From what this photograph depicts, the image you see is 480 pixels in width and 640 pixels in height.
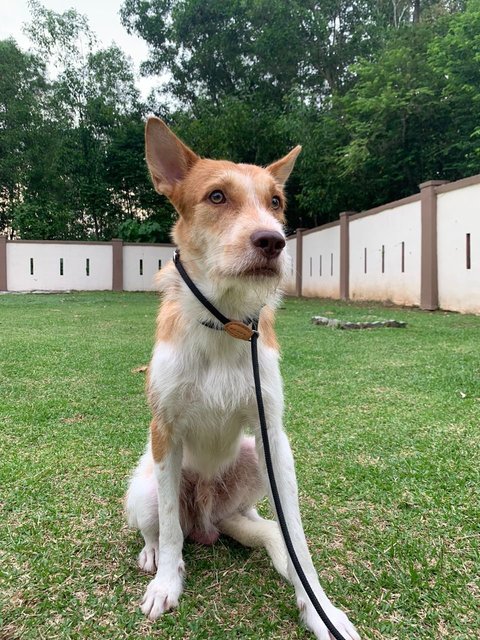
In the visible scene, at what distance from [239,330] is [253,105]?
20.5 metres

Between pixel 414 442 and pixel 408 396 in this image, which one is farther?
pixel 408 396

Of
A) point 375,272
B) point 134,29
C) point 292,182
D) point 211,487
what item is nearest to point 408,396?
point 211,487

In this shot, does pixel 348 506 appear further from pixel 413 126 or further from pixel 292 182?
pixel 292 182

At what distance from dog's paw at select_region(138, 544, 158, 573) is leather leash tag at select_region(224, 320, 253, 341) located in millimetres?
888

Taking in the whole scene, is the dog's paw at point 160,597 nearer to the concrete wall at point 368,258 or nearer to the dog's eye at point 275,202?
the concrete wall at point 368,258

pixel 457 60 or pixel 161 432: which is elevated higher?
pixel 457 60

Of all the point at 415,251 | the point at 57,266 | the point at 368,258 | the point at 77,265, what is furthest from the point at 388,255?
the point at 57,266

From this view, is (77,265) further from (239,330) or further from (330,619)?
(330,619)

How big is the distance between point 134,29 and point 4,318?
2301 cm

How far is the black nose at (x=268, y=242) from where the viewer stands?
1.68 m

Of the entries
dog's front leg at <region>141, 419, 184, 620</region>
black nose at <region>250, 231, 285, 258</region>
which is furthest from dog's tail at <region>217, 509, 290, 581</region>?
black nose at <region>250, 231, 285, 258</region>

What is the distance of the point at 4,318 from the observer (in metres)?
9.55

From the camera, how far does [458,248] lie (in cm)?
1013

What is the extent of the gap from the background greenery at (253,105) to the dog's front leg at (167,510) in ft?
46.8
